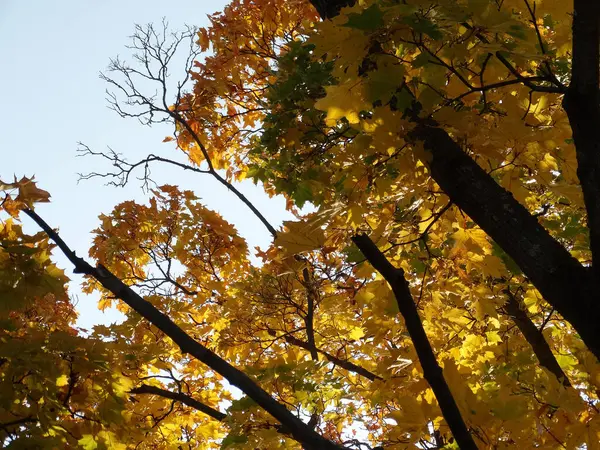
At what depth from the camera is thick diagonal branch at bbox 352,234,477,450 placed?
1.94 m

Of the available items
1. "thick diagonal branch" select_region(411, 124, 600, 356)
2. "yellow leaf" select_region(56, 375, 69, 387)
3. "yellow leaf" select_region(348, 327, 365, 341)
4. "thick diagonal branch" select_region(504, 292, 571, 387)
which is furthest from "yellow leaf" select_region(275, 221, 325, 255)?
"yellow leaf" select_region(348, 327, 365, 341)

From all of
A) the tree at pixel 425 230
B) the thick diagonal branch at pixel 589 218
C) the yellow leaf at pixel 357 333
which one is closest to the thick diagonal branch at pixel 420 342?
the tree at pixel 425 230

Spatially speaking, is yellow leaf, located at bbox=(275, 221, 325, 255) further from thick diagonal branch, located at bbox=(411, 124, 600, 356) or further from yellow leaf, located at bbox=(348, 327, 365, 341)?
yellow leaf, located at bbox=(348, 327, 365, 341)

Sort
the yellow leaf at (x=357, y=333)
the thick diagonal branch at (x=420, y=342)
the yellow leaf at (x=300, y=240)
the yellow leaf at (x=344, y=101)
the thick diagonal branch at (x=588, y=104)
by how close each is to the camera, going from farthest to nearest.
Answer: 1. the yellow leaf at (x=357, y=333)
2. the yellow leaf at (x=300, y=240)
3. the thick diagonal branch at (x=420, y=342)
4. the yellow leaf at (x=344, y=101)
5. the thick diagonal branch at (x=588, y=104)

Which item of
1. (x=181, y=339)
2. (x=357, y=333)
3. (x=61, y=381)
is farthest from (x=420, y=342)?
(x=357, y=333)

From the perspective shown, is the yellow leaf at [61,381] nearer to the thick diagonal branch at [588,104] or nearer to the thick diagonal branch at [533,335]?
the thick diagonal branch at [588,104]

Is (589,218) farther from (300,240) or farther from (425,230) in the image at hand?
(300,240)

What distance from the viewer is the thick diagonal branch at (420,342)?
1939 millimetres

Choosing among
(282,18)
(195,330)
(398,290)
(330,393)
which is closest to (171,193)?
(195,330)

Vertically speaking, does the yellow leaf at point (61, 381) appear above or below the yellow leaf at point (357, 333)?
below

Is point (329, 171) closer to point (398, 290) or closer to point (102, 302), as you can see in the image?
point (398, 290)

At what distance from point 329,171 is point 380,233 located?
0.73 meters

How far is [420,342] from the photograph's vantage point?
2.04 metres

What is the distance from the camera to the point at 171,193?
6.86 m
